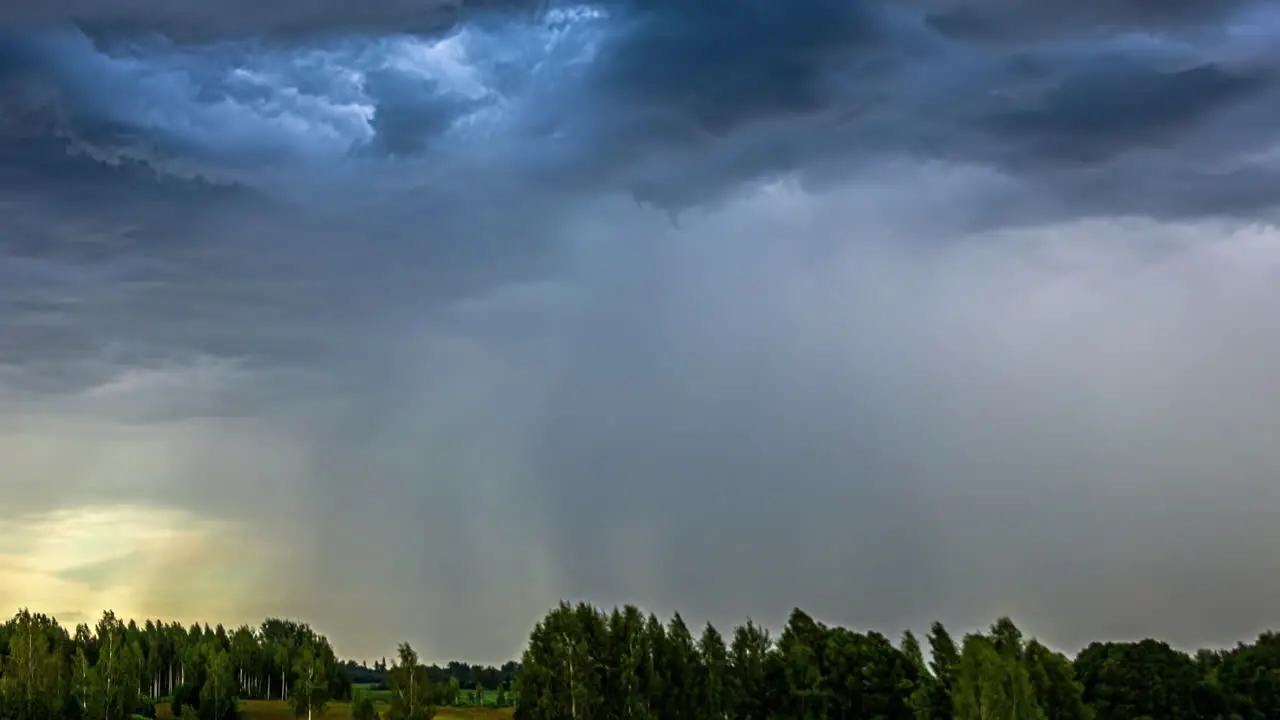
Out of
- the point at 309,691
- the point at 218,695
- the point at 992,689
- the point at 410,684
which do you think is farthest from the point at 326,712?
the point at 992,689

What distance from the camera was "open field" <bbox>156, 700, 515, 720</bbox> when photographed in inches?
5861

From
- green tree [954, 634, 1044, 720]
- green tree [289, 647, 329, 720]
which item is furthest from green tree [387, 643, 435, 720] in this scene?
green tree [954, 634, 1044, 720]

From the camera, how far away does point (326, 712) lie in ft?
503

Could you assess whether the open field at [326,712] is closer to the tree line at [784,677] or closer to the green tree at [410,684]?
the green tree at [410,684]

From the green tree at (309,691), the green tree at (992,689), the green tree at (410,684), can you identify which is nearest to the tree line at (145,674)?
the green tree at (309,691)

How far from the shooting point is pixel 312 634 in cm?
19938

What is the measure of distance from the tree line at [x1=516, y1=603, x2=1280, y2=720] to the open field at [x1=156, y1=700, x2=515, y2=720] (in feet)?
141

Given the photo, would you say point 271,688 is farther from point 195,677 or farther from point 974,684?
point 974,684

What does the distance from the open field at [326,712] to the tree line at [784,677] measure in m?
42.9

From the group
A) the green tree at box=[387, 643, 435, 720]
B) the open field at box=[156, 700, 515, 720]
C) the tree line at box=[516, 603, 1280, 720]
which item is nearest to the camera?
the tree line at box=[516, 603, 1280, 720]

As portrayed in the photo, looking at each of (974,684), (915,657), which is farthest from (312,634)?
(974,684)

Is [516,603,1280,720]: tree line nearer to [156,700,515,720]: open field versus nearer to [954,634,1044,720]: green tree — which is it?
[954,634,1044,720]: green tree

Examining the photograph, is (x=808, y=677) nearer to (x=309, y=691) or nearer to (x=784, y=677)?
(x=784, y=677)

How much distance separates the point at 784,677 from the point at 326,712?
230 ft
